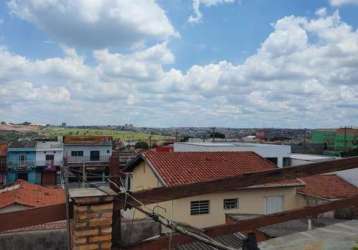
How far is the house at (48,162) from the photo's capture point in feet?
171

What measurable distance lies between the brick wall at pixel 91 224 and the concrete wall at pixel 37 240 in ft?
28.9

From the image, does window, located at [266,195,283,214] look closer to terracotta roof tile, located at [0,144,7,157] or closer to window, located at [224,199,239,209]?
window, located at [224,199,239,209]

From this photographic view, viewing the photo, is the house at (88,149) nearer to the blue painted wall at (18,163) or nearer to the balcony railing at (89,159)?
the balcony railing at (89,159)

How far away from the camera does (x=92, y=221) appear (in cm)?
325

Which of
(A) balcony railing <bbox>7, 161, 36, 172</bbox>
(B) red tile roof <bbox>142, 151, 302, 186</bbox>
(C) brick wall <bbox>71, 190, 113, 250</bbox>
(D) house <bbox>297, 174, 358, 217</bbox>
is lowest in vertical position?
(A) balcony railing <bbox>7, 161, 36, 172</bbox>

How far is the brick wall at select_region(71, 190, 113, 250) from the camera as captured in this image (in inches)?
127

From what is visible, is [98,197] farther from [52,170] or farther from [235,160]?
[52,170]

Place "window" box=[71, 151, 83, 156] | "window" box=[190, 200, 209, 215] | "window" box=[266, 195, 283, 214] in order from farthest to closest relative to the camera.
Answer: "window" box=[71, 151, 83, 156], "window" box=[266, 195, 283, 214], "window" box=[190, 200, 209, 215]

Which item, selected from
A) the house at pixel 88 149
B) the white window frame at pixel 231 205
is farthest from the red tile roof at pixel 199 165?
the house at pixel 88 149

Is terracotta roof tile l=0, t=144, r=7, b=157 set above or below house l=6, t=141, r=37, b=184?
above

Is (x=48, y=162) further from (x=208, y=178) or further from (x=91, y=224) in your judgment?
→ (x=91, y=224)

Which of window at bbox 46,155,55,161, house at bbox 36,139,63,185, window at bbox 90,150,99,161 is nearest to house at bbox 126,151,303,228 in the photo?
house at bbox 36,139,63,185

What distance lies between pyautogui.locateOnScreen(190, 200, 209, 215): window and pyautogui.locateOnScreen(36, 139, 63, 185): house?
116 ft

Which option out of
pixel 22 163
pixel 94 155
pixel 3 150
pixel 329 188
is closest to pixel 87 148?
pixel 94 155
